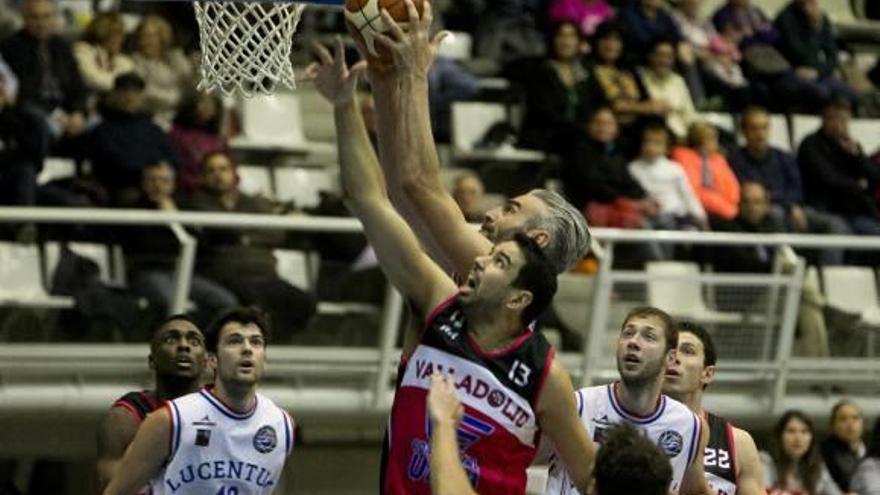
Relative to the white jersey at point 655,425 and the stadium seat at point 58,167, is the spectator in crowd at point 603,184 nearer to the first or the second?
the stadium seat at point 58,167

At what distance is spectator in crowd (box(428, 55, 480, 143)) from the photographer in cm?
1330

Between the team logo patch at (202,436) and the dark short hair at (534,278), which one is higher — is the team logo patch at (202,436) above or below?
below

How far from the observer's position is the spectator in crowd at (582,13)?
14.2 meters

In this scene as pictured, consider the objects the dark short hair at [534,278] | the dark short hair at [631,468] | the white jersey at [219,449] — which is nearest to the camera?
the dark short hair at [631,468]

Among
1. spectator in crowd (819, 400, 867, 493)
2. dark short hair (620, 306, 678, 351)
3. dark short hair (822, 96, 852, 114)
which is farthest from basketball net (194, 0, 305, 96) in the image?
dark short hair (822, 96, 852, 114)

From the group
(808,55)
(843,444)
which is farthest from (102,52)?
(808,55)

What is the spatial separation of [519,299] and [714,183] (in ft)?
25.4

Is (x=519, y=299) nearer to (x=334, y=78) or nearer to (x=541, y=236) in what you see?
(x=541, y=236)

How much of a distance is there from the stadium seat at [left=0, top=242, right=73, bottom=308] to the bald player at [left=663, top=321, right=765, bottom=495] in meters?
3.73

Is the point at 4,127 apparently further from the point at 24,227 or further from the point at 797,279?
the point at 797,279

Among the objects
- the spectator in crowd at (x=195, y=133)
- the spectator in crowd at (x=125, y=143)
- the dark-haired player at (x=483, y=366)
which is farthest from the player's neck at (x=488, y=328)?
the spectator in crowd at (x=195, y=133)

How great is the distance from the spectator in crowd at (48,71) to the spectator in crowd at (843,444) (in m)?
4.27

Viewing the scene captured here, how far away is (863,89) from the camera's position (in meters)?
15.9

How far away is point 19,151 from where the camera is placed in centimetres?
1112
